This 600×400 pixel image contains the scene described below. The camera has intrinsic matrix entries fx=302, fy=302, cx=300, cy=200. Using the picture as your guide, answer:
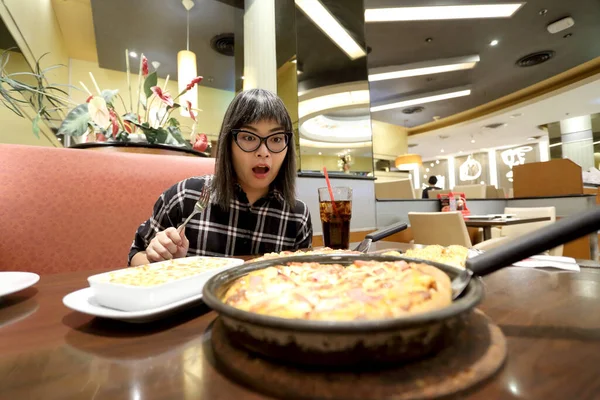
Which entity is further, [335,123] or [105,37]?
[105,37]

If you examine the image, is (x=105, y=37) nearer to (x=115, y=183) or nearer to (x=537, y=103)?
(x=115, y=183)

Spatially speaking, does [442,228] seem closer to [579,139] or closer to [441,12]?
[441,12]

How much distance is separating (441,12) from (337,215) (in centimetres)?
503

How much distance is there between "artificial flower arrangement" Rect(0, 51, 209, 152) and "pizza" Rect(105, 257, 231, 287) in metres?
1.21

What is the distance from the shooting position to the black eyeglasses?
3.88 feet

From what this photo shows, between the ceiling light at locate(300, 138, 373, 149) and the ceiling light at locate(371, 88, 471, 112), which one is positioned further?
the ceiling light at locate(371, 88, 471, 112)

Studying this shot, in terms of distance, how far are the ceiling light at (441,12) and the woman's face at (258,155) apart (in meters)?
4.33

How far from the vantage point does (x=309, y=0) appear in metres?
2.90

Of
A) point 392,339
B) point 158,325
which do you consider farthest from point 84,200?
point 392,339

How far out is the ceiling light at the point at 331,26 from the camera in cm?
290

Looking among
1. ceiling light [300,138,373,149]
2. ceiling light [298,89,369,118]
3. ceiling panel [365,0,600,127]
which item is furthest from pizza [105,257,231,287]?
ceiling panel [365,0,600,127]

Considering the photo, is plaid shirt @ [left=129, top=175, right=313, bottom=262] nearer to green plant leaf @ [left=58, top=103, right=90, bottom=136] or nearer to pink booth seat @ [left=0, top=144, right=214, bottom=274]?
pink booth seat @ [left=0, top=144, right=214, bottom=274]

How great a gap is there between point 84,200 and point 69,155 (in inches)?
8.6

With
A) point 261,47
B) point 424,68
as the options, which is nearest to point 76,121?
point 261,47
